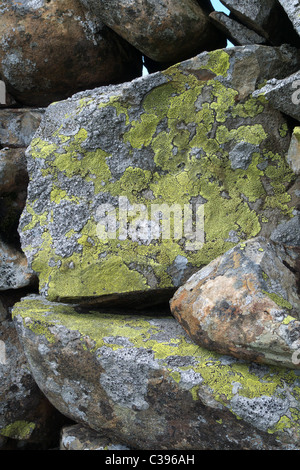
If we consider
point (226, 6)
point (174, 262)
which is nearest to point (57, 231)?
point (174, 262)

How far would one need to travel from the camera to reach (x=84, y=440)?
146 inches

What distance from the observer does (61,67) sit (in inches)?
191

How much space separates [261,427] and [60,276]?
2032 mm

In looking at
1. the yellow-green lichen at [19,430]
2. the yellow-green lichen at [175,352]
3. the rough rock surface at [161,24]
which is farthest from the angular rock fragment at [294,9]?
the yellow-green lichen at [19,430]

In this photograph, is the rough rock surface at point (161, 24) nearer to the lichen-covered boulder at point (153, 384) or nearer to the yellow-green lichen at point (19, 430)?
the lichen-covered boulder at point (153, 384)

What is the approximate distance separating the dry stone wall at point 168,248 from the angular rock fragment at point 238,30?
0.01 metres

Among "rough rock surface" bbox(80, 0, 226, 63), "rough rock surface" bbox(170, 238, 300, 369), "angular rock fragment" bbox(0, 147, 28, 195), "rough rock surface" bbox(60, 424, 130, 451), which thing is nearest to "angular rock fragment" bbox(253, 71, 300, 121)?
"rough rock surface" bbox(170, 238, 300, 369)

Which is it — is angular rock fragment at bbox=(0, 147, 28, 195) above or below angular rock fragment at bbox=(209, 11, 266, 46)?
below

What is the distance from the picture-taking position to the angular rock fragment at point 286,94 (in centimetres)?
322

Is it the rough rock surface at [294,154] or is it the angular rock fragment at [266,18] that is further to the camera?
the angular rock fragment at [266,18]

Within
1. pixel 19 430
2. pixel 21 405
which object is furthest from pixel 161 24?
pixel 19 430

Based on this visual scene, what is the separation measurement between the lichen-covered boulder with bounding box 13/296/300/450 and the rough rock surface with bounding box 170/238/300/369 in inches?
7.9

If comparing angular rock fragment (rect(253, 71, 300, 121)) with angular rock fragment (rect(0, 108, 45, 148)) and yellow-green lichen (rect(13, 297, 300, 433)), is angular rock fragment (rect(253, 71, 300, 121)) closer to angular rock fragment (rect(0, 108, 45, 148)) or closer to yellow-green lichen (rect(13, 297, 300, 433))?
yellow-green lichen (rect(13, 297, 300, 433))

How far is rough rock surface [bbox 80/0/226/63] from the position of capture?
13.3 ft
